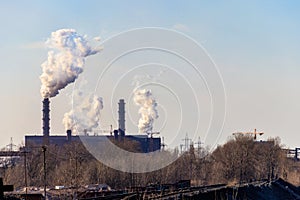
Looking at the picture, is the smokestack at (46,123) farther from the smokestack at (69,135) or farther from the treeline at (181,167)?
the smokestack at (69,135)

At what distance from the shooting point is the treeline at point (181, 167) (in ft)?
211

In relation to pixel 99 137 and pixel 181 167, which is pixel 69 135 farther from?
pixel 181 167

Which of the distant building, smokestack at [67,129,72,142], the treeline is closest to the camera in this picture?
the treeline

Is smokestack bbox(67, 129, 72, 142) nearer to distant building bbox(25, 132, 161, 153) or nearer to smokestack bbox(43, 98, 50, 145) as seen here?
distant building bbox(25, 132, 161, 153)

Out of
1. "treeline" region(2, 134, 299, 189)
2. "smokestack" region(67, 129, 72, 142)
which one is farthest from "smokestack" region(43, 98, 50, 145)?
"smokestack" region(67, 129, 72, 142)

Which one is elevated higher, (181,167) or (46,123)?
(46,123)

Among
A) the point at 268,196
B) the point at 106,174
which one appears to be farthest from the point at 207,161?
the point at 268,196

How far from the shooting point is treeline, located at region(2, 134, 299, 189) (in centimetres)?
6431

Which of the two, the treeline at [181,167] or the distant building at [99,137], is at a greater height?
the distant building at [99,137]

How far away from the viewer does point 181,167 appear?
81750 millimetres

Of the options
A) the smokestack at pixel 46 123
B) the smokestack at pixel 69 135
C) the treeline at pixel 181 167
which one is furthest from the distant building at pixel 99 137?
the treeline at pixel 181 167

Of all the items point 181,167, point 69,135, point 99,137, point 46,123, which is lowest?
point 181,167

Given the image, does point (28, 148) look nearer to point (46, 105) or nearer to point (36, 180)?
point (46, 105)

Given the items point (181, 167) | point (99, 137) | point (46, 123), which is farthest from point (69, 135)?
point (181, 167)
